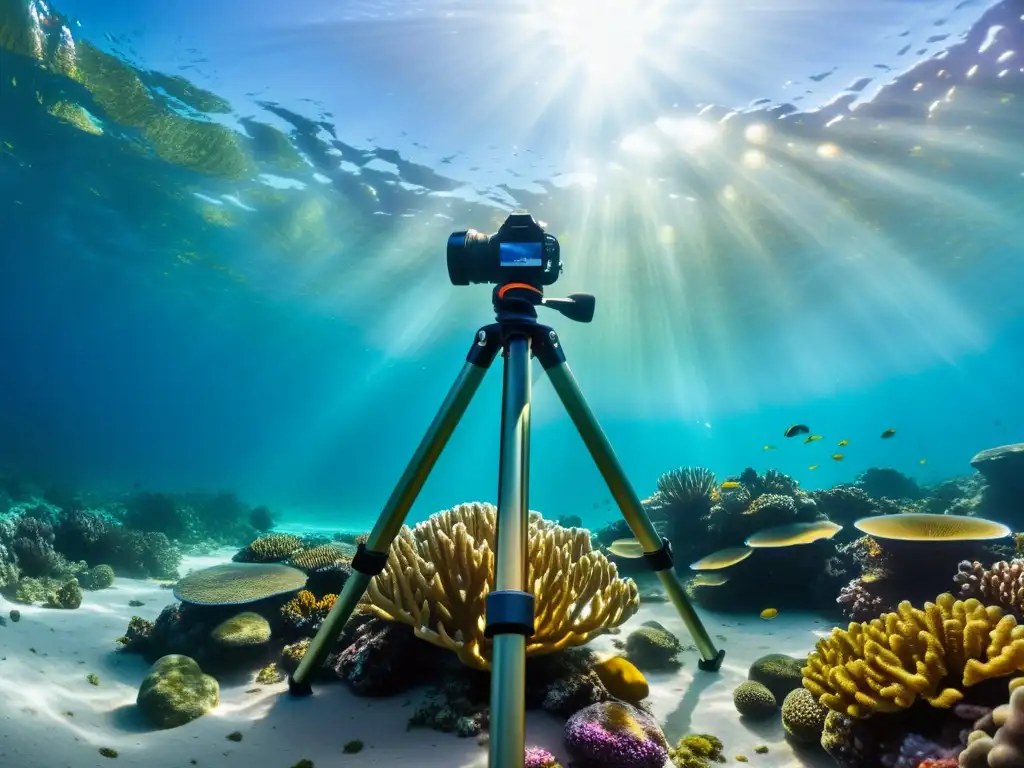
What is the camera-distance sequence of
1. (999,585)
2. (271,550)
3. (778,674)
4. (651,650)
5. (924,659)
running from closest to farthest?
1. (924,659)
2. (999,585)
3. (778,674)
4. (651,650)
5. (271,550)

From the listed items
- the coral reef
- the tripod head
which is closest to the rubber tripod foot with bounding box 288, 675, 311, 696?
the coral reef

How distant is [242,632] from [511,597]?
13.0 ft

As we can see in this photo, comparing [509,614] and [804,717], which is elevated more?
[509,614]

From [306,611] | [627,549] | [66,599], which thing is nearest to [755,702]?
[306,611]

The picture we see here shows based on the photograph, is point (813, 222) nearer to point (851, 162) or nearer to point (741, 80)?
point (851, 162)

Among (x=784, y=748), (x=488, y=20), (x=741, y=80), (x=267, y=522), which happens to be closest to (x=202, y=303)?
(x=267, y=522)

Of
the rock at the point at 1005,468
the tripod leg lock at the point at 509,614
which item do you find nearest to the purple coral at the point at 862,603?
the tripod leg lock at the point at 509,614

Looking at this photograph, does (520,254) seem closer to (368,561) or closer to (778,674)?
(368,561)

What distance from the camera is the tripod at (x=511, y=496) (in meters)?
1.32

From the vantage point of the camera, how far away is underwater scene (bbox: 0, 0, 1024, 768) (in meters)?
2.46

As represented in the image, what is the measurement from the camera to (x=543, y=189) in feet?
55.9

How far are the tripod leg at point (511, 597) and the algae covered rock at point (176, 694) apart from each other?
10.1 ft

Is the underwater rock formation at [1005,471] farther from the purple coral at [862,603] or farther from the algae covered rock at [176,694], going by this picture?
the algae covered rock at [176,694]

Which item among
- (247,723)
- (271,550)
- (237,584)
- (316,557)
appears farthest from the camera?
(271,550)
